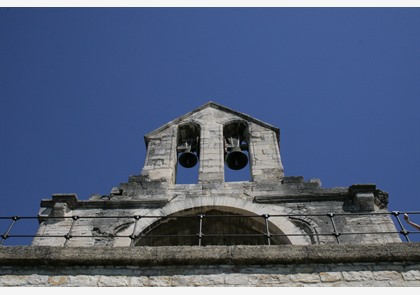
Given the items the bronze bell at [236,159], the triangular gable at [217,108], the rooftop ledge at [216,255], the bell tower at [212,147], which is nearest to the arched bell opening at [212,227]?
the bell tower at [212,147]

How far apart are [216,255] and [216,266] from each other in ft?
0.37

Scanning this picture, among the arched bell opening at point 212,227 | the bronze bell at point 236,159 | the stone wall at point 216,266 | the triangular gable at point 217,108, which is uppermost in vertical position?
the triangular gable at point 217,108

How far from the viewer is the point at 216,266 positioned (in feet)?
17.3

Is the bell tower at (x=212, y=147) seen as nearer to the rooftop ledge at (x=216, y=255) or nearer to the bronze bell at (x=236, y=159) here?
the bronze bell at (x=236, y=159)

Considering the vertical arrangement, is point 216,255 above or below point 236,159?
below

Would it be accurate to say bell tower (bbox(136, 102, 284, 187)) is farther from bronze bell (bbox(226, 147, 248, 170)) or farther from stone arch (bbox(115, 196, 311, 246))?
stone arch (bbox(115, 196, 311, 246))

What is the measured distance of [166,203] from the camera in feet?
28.8

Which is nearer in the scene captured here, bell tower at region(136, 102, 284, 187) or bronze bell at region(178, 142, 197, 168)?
bell tower at region(136, 102, 284, 187)

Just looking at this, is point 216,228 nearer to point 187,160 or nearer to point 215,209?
point 215,209

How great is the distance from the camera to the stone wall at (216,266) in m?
5.10

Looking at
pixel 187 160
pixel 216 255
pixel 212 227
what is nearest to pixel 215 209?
pixel 212 227

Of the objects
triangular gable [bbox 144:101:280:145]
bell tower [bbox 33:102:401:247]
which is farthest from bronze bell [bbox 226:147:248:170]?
triangular gable [bbox 144:101:280:145]

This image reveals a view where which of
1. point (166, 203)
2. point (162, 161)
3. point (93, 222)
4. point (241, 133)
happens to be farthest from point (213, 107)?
point (93, 222)

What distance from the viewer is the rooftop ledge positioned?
17.1 feet
